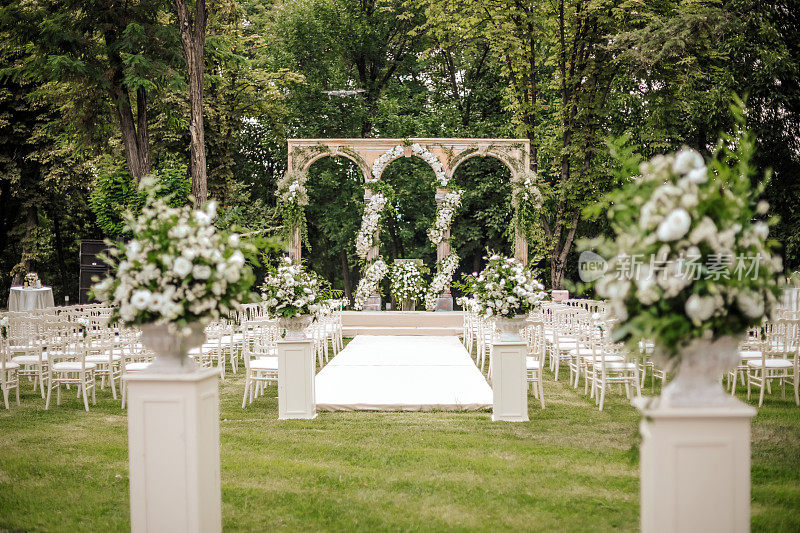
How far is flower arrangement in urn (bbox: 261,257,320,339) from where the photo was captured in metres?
7.89

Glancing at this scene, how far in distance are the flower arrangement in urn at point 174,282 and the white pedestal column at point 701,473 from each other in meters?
2.27

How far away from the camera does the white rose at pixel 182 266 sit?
150 inches

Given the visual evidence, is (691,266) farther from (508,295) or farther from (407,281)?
(407,281)

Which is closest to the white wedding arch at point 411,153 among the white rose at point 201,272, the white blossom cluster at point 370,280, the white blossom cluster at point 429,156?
the white blossom cluster at point 429,156

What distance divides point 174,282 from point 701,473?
282cm

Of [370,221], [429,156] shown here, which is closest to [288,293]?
[370,221]

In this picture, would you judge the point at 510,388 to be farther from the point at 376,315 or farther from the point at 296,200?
the point at 296,200

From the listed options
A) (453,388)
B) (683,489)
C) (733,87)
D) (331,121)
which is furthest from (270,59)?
(683,489)

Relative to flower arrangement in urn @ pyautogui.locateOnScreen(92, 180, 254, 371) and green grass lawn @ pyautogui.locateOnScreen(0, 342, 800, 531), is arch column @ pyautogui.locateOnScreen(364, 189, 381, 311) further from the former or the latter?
flower arrangement in urn @ pyautogui.locateOnScreen(92, 180, 254, 371)

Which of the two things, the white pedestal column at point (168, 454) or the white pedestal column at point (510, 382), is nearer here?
the white pedestal column at point (168, 454)

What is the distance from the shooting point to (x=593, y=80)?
17.4m

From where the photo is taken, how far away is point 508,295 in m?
7.66

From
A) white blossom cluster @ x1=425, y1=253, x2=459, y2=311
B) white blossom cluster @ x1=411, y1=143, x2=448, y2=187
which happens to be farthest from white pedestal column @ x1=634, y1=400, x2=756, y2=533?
white blossom cluster @ x1=411, y1=143, x2=448, y2=187

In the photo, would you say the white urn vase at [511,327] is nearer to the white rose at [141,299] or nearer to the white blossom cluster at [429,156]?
the white rose at [141,299]
